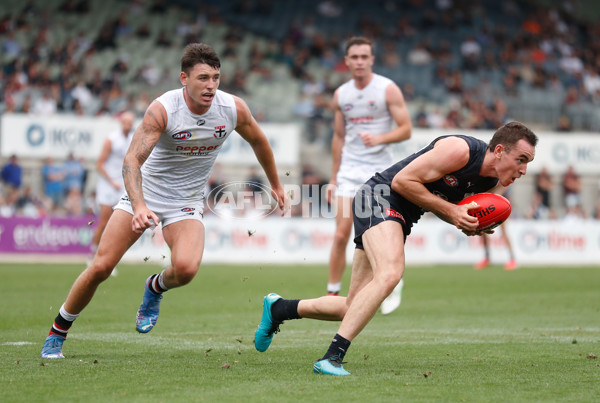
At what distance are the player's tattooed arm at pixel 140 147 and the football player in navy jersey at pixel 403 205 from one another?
151 centimetres

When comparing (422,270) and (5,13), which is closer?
(422,270)

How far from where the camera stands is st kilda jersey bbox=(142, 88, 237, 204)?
6980mm

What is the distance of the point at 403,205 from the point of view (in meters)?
6.65

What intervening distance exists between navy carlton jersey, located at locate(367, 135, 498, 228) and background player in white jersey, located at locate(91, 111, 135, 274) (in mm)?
8651

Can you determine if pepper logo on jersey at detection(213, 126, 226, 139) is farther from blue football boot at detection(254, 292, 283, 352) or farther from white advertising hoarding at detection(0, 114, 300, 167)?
white advertising hoarding at detection(0, 114, 300, 167)

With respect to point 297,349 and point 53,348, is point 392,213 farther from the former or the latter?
point 53,348

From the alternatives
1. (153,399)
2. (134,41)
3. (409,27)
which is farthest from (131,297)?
(409,27)

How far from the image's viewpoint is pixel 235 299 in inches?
486

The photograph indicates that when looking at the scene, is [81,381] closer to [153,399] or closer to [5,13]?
[153,399]

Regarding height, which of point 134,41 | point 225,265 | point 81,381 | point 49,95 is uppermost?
point 134,41

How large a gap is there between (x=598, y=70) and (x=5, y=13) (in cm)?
2219

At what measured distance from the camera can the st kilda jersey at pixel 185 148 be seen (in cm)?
698

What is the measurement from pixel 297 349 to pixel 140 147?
2319 millimetres

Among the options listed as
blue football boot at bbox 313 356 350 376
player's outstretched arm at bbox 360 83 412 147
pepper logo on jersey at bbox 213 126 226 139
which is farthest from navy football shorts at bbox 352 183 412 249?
player's outstretched arm at bbox 360 83 412 147
